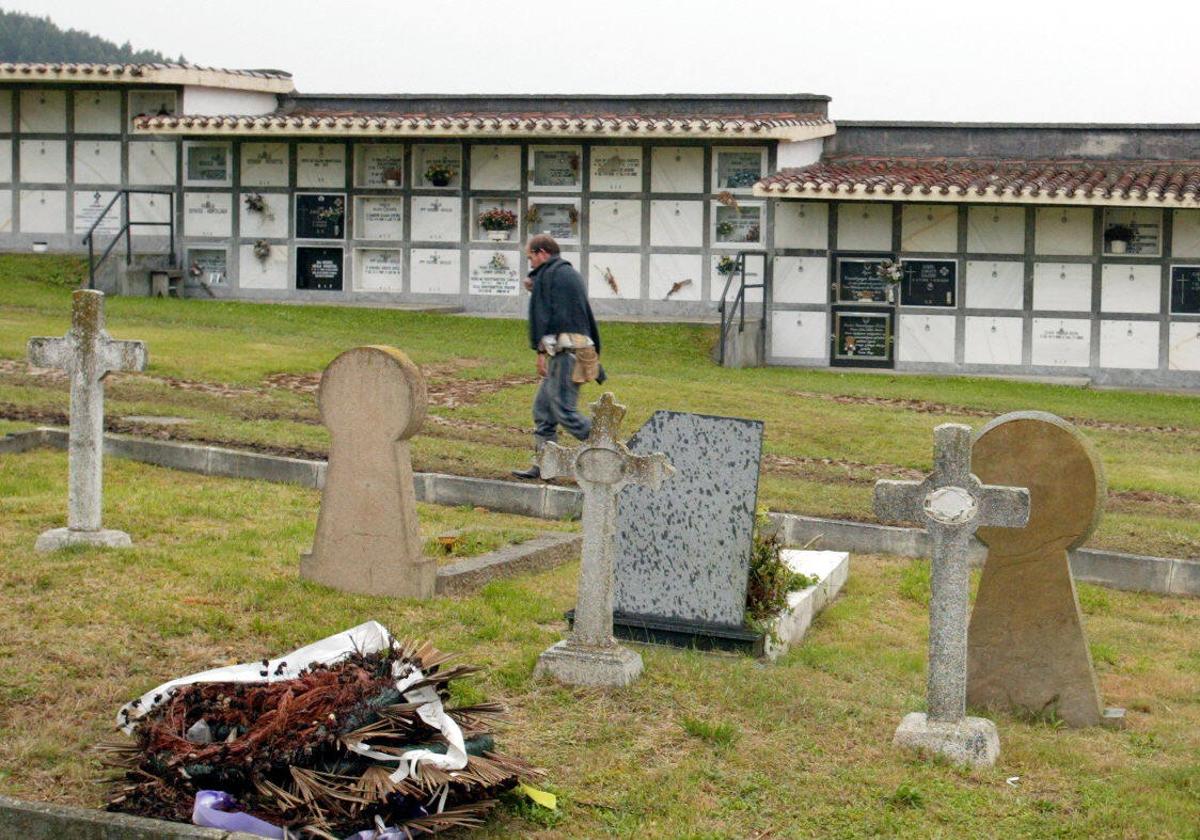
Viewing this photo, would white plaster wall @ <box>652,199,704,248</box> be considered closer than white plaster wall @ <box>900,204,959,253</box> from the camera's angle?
No

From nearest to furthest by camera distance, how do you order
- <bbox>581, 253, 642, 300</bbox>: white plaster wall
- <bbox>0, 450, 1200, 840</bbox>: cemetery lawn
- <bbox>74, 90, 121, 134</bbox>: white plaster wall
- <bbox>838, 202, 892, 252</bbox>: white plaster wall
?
<bbox>0, 450, 1200, 840</bbox>: cemetery lawn
<bbox>838, 202, 892, 252</bbox>: white plaster wall
<bbox>581, 253, 642, 300</bbox>: white plaster wall
<bbox>74, 90, 121, 134</bbox>: white plaster wall

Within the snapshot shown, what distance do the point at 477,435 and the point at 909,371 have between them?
11.5 meters

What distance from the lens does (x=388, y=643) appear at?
630 centimetres

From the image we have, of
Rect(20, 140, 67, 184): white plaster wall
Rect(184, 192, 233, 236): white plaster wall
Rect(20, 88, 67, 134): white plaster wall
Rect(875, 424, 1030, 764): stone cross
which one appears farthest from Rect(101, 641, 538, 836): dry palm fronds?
Rect(20, 88, 67, 134): white plaster wall

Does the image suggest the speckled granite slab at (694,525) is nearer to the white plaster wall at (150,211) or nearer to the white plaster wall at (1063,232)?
the white plaster wall at (1063,232)

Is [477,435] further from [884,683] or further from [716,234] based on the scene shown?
[716,234]

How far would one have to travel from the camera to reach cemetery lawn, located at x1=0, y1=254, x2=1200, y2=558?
42.6 ft

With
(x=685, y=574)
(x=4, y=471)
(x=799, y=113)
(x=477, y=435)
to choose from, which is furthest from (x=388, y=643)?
(x=799, y=113)

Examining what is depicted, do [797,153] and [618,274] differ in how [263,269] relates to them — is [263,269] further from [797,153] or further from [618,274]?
[797,153]

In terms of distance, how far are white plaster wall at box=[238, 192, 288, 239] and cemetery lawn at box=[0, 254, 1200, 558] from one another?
175 centimetres

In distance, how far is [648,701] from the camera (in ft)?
22.0

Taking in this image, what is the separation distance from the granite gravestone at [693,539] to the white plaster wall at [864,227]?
1692 cm

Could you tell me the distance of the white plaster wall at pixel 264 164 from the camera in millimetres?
27078

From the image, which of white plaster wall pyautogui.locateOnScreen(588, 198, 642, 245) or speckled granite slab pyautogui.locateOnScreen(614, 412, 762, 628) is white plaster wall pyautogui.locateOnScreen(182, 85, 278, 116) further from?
speckled granite slab pyautogui.locateOnScreen(614, 412, 762, 628)
